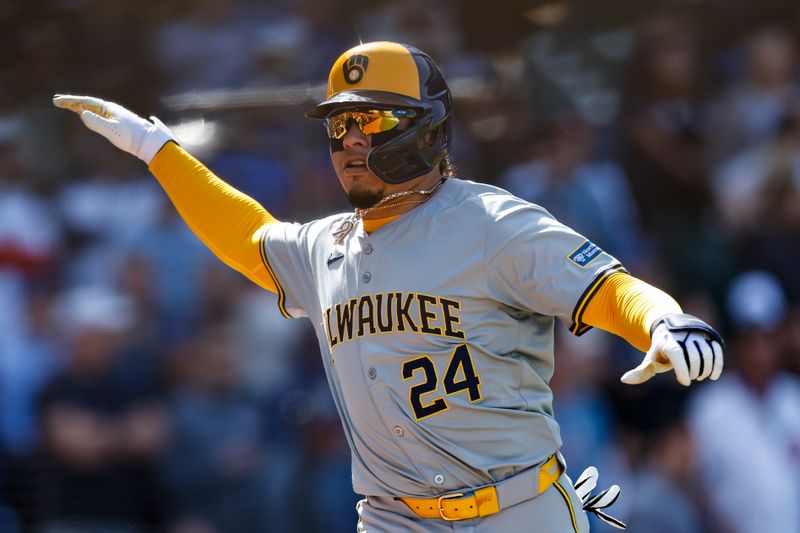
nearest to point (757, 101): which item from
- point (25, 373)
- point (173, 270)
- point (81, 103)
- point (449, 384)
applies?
point (173, 270)

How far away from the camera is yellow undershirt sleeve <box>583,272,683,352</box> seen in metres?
2.72

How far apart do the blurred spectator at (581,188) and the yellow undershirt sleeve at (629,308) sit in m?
3.72

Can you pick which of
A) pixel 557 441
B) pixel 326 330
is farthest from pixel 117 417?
pixel 557 441

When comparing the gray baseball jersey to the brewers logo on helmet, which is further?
the brewers logo on helmet

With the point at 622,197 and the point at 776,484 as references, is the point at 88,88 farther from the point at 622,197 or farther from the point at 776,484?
the point at 776,484

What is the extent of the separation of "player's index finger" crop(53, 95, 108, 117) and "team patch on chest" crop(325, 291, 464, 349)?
112 cm

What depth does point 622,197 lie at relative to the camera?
6.82 metres

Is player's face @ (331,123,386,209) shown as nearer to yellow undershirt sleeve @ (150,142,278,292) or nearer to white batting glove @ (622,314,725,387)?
yellow undershirt sleeve @ (150,142,278,292)

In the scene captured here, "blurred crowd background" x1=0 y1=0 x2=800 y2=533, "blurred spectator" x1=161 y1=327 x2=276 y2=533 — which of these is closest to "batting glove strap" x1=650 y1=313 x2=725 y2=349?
"blurred crowd background" x1=0 y1=0 x2=800 y2=533

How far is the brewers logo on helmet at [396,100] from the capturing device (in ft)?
10.6

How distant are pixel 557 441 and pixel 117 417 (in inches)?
124

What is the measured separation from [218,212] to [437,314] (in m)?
0.94

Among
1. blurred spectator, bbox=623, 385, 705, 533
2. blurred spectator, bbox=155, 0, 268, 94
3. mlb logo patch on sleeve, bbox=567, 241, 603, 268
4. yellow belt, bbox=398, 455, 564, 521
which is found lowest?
blurred spectator, bbox=623, 385, 705, 533

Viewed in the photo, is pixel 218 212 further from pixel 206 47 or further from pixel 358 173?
pixel 206 47
